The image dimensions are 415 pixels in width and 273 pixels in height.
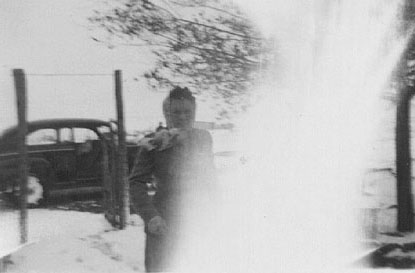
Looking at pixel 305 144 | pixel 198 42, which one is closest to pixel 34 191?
pixel 198 42

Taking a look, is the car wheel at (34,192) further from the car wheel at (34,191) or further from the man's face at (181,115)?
the man's face at (181,115)

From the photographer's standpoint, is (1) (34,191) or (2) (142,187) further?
(1) (34,191)

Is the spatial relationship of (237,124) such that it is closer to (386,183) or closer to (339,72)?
(339,72)

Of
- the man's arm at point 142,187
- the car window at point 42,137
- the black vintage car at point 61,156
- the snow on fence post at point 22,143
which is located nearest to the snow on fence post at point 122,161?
the black vintage car at point 61,156

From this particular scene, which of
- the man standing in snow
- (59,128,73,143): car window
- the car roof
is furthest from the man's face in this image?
(59,128,73,143): car window

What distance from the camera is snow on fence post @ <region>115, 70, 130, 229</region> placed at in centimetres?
157

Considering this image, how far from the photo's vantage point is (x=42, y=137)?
1567 mm

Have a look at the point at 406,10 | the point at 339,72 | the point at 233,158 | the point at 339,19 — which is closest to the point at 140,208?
the point at 233,158

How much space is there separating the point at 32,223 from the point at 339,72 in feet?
4.81

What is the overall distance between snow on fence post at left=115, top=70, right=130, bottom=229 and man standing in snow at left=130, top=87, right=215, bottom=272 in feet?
0.35

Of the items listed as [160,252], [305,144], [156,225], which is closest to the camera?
[156,225]

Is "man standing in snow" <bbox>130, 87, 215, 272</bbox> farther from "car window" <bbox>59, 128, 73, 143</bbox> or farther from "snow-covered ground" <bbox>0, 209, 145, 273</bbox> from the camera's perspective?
"car window" <bbox>59, 128, 73, 143</bbox>

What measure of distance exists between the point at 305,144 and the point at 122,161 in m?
0.79

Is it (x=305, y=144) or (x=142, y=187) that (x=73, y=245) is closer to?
(x=142, y=187)
